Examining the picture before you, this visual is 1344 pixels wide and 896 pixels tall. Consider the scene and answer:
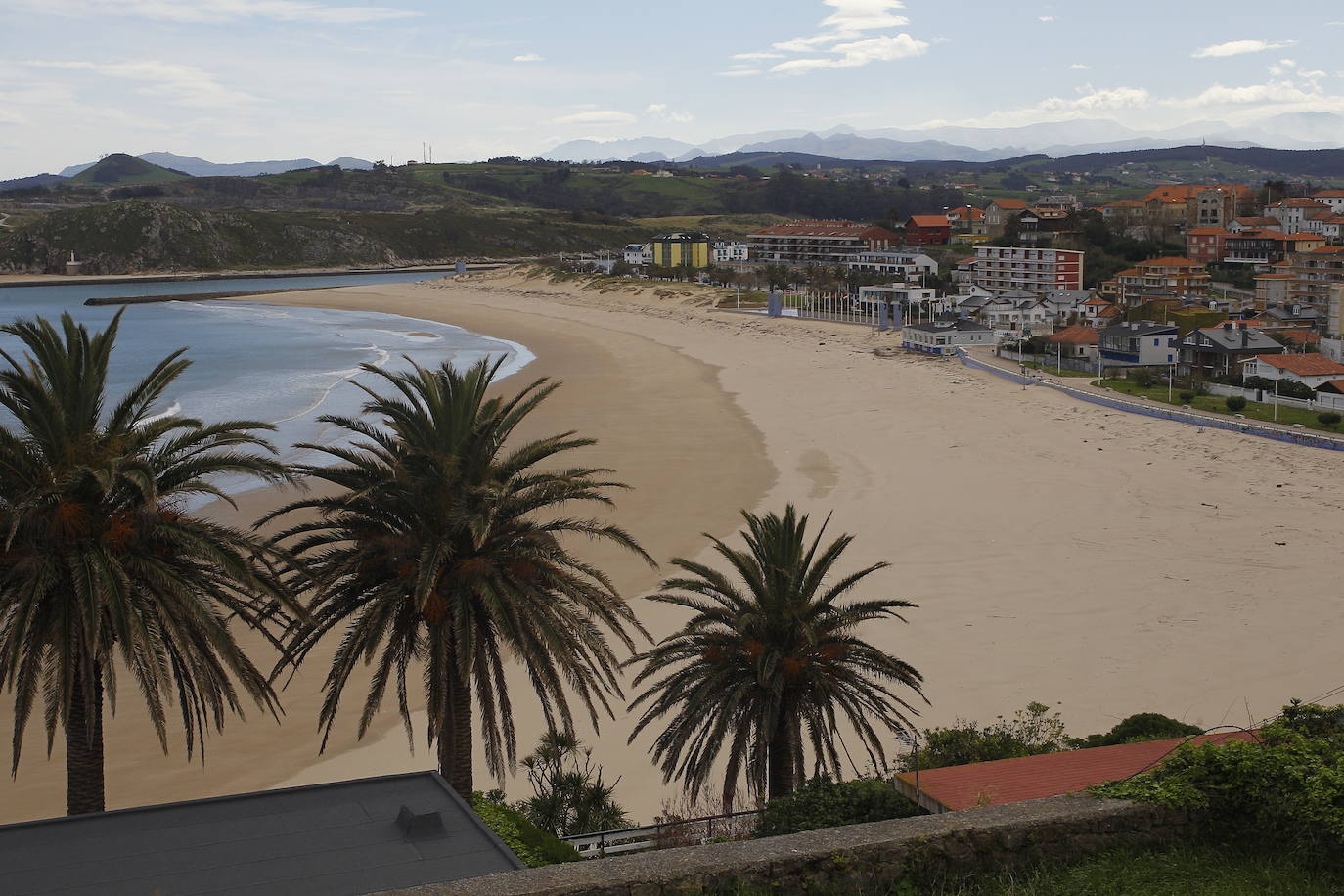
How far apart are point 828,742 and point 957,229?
5407 inches

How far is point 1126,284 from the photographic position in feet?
291

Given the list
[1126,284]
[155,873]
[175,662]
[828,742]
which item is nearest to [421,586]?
[175,662]

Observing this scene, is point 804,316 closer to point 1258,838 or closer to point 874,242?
point 874,242

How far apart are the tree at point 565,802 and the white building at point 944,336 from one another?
55759 mm

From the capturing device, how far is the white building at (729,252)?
14412 cm

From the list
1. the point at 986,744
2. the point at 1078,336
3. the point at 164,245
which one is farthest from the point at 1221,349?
the point at 164,245

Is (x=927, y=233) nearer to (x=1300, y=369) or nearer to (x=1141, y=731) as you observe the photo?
(x=1300, y=369)

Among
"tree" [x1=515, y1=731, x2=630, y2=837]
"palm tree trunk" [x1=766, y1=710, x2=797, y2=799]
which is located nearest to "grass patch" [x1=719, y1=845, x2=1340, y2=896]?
"palm tree trunk" [x1=766, y1=710, x2=797, y2=799]

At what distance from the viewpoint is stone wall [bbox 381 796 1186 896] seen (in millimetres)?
7273

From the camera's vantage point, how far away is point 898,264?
113500 mm

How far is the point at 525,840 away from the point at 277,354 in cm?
7262

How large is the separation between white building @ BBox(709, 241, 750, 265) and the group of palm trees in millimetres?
131026

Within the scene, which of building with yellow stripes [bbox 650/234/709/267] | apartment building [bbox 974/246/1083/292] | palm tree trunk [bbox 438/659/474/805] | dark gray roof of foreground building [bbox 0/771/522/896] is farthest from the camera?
building with yellow stripes [bbox 650/234/709/267]

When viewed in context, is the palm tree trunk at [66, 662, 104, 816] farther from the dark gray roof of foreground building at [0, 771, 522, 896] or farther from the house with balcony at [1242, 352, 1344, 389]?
the house with balcony at [1242, 352, 1344, 389]
